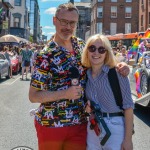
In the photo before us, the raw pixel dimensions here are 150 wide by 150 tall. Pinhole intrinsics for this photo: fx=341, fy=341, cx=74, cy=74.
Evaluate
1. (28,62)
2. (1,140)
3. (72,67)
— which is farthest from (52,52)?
(28,62)

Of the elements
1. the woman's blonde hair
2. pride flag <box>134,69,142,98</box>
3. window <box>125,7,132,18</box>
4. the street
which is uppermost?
window <box>125,7,132,18</box>

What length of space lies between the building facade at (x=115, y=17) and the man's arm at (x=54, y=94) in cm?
6529

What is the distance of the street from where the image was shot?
17.9 ft

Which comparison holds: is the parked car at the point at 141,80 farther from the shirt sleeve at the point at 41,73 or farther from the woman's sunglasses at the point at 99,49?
the shirt sleeve at the point at 41,73

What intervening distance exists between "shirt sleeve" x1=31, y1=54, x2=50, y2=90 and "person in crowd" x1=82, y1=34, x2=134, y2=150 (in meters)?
0.32

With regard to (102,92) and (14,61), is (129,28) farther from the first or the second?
(102,92)

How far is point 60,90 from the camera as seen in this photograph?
2.57m

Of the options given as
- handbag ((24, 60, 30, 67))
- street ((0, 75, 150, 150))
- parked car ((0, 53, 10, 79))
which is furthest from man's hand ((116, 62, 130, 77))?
handbag ((24, 60, 30, 67))

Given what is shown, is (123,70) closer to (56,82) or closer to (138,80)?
(56,82)

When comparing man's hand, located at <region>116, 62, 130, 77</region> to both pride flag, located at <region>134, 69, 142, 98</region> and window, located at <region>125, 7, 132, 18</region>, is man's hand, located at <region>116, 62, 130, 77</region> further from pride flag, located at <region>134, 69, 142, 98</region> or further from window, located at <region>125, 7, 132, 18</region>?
window, located at <region>125, 7, 132, 18</region>

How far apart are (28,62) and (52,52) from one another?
48.5 ft

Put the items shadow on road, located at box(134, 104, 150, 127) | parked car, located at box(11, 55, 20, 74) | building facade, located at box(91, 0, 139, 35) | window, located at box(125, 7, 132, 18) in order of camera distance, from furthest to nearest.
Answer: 1. window, located at box(125, 7, 132, 18)
2. building facade, located at box(91, 0, 139, 35)
3. parked car, located at box(11, 55, 20, 74)
4. shadow on road, located at box(134, 104, 150, 127)

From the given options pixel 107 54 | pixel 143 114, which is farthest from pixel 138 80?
pixel 107 54

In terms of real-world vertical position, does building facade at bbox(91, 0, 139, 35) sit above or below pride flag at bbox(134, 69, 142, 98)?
above
